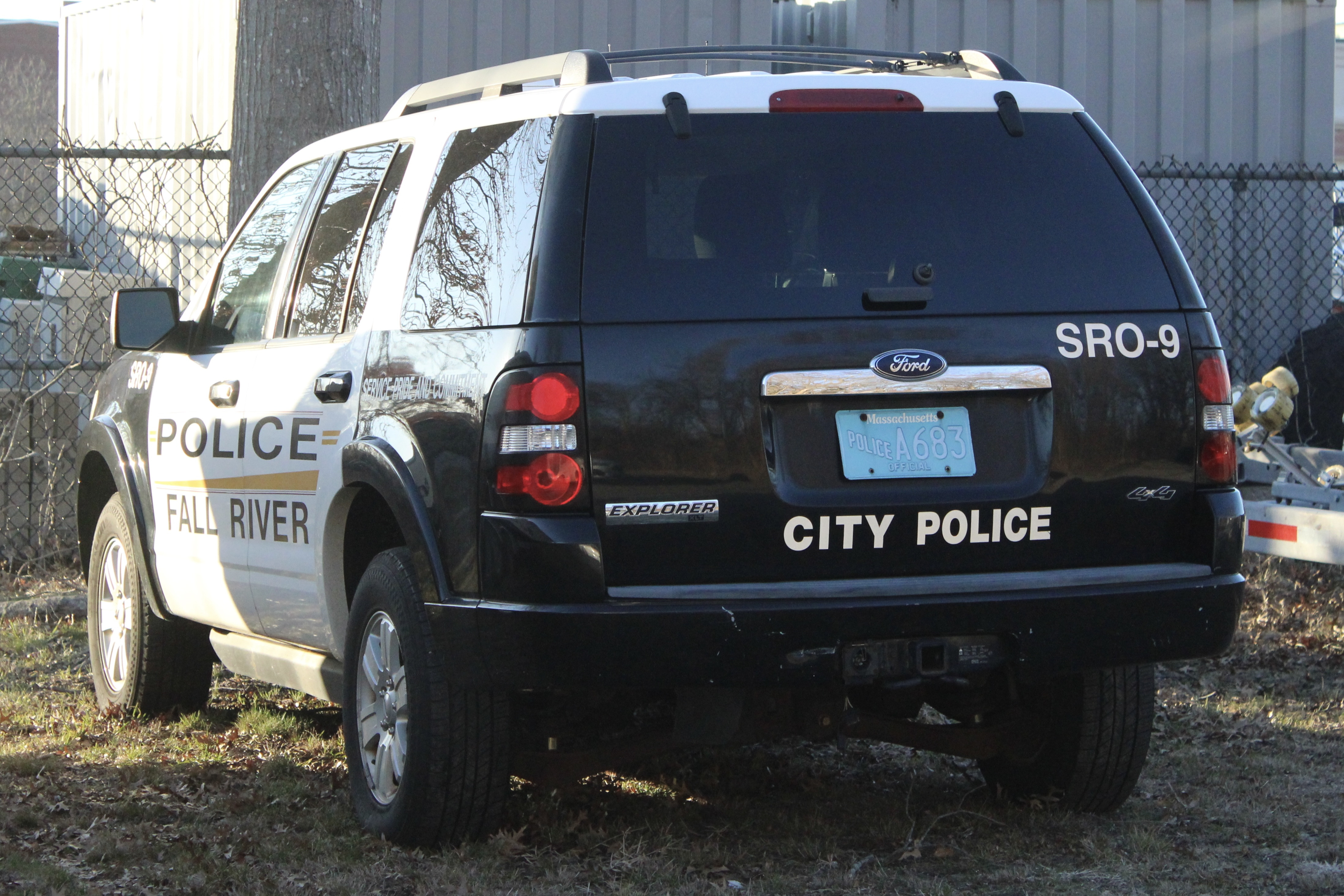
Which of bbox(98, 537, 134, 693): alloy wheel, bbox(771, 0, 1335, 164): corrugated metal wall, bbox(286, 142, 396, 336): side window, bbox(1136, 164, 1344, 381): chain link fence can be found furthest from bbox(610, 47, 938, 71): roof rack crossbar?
bbox(1136, 164, 1344, 381): chain link fence

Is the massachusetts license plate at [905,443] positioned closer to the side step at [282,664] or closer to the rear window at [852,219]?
the rear window at [852,219]

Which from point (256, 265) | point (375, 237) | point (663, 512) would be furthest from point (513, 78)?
point (663, 512)

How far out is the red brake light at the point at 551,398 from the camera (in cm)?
349

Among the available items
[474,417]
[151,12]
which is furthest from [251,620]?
[151,12]

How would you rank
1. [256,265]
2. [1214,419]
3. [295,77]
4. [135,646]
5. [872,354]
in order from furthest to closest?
[295,77] < [135,646] < [256,265] < [1214,419] < [872,354]

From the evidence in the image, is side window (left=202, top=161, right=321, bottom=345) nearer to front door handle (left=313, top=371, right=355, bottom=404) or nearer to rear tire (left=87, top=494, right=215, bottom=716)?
front door handle (left=313, top=371, right=355, bottom=404)

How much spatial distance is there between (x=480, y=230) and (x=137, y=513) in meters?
2.29

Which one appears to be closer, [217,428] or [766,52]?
[766,52]

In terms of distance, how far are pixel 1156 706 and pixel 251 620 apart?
337cm

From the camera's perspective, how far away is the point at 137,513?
5566mm

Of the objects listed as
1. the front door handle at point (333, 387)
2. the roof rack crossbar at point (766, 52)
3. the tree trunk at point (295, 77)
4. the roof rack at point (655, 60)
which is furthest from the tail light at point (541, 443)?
the tree trunk at point (295, 77)

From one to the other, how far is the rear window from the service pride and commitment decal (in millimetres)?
405

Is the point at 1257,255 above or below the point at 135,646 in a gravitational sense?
above

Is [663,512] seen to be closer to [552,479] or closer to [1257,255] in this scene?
[552,479]
